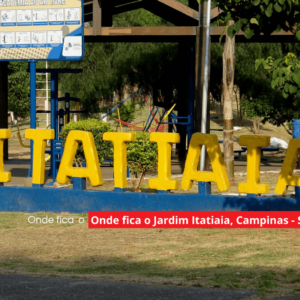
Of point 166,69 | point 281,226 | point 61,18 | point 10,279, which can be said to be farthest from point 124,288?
point 166,69

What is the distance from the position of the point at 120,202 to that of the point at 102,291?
19.2ft

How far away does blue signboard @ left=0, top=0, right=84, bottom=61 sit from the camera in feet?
47.2

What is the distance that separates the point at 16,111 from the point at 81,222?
109 ft

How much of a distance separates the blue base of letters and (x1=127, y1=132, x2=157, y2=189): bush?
6.16 ft

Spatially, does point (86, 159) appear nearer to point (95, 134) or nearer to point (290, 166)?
point (95, 134)

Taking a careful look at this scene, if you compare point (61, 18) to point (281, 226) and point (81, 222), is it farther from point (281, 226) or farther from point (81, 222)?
point (281, 226)

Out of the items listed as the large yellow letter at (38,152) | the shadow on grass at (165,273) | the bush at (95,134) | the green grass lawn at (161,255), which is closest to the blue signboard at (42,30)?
the bush at (95,134)

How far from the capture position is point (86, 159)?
12609 mm

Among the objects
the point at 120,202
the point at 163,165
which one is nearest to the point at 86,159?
the point at 120,202

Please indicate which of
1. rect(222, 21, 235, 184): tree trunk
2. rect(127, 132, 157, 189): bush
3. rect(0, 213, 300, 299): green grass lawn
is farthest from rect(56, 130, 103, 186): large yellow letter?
rect(222, 21, 235, 184): tree trunk

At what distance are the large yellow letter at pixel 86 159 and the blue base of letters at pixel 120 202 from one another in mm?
333

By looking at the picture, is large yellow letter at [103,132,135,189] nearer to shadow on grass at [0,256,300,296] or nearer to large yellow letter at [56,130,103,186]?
large yellow letter at [56,130,103,186]

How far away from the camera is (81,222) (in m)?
12.0

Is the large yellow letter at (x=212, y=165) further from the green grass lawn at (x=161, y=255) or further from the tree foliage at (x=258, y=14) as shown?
the tree foliage at (x=258, y=14)
